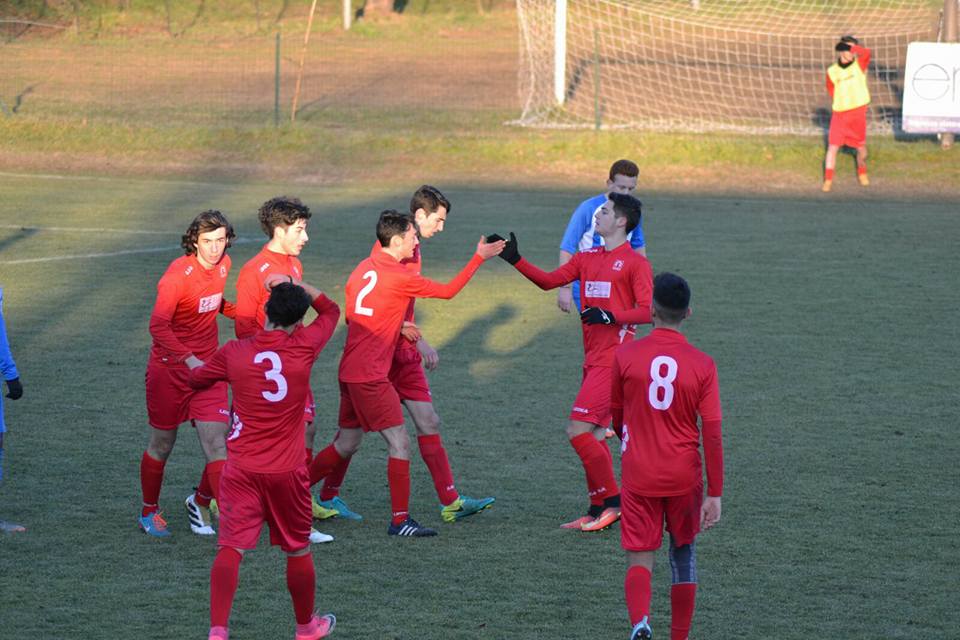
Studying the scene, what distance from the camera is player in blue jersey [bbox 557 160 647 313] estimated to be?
8430mm

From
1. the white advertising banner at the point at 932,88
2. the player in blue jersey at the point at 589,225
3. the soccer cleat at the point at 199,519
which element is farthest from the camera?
the white advertising banner at the point at 932,88

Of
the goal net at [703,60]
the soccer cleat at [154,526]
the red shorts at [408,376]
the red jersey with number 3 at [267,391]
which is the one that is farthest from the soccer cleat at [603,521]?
the goal net at [703,60]

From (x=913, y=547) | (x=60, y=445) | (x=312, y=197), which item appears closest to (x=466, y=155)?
(x=312, y=197)

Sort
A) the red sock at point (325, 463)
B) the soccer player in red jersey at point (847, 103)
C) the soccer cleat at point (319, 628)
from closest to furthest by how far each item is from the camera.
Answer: the soccer cleat at point (319, 628) < the red sock at point (325, 463) < the soccer player in red jersey at point (847, 103)

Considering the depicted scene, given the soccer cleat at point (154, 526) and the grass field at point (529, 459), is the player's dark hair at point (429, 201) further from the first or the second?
the soccer cleat at point (154, 526)

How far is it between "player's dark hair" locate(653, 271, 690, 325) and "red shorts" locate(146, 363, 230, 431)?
8.89 feet

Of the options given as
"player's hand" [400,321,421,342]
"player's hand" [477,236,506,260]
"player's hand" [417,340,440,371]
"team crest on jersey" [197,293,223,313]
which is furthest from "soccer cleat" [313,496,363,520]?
"player's hand" [477,236,506,260]

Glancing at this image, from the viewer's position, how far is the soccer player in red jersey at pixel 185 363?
6992mm

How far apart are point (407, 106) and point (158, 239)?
37.3ft

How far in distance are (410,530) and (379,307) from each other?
4.18ft

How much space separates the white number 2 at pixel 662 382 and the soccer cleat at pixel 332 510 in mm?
2657

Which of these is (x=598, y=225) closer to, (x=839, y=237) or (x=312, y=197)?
(x=839, y=237)

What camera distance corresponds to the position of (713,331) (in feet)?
40.0

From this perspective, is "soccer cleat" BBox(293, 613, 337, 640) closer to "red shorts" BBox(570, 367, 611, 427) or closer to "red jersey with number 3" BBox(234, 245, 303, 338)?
"red jersey with number 3" BBox(234, 245, 303, 338)
